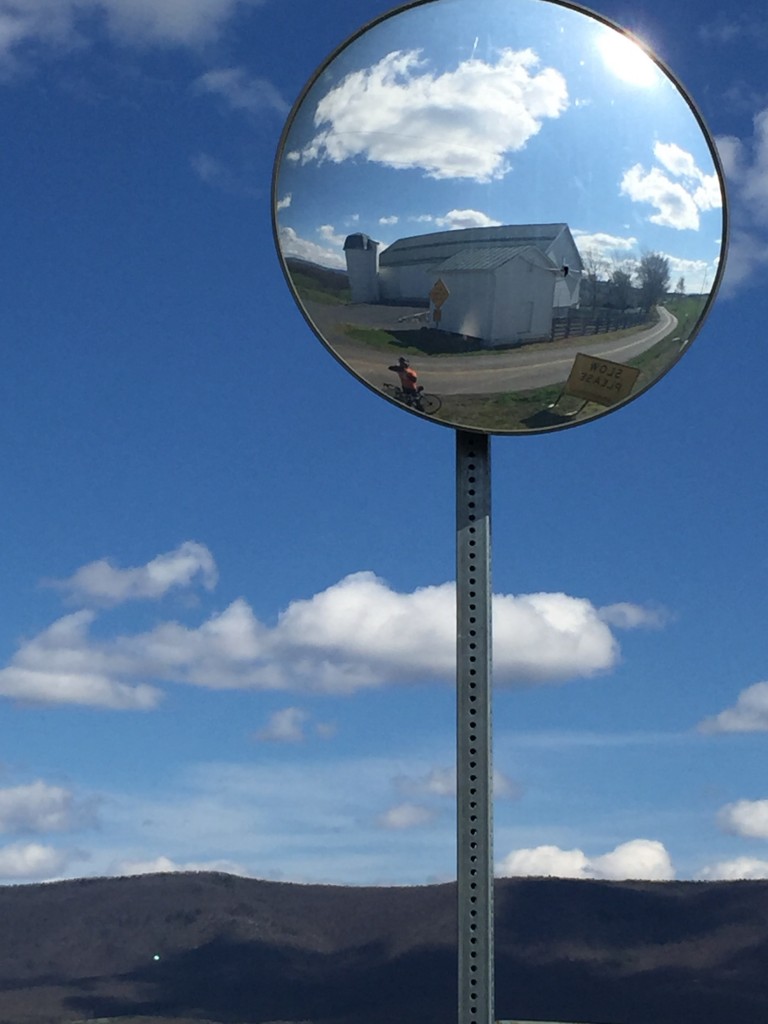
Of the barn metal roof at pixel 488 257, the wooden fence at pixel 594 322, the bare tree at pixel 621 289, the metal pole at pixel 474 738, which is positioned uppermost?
the barn metal roof at pixel 488 257

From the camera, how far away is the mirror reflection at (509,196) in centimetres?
492

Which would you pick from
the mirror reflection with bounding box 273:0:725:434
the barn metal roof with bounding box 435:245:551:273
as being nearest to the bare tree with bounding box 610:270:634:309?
the mirror reflection with bounding box 273:0:725:434

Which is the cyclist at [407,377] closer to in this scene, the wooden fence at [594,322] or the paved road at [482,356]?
the paved road at [482,356]

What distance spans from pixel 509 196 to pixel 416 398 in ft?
2.74

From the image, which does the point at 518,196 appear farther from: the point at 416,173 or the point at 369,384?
the point at 369,384

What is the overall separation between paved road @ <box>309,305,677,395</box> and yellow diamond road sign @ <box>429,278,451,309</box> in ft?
0.36

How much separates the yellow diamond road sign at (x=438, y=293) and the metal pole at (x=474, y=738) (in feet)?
1.72

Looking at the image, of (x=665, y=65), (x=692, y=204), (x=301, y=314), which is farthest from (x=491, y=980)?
(x=665, y=65)

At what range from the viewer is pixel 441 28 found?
494 centimetres

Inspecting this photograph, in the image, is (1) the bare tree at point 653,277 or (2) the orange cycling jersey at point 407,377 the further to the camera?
(2) the orange cycling jersey at point 407,377

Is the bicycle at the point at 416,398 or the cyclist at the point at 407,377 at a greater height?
the cyclist at the point at 407,377

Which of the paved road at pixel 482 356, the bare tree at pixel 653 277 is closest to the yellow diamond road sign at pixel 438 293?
the paved road at pixel 482 356

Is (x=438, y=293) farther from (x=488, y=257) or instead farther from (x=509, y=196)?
(x=509, y=196)

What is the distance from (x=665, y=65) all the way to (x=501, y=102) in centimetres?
64
